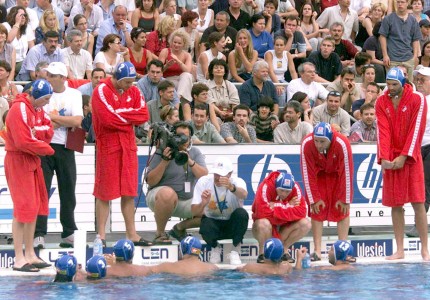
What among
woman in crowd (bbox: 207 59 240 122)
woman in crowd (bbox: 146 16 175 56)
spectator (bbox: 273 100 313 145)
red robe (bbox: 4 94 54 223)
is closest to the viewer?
red robe (bbox: 4 94 54 223)

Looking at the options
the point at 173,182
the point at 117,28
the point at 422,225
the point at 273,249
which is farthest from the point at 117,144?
the point at 117,28

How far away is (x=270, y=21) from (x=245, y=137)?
4.44 m

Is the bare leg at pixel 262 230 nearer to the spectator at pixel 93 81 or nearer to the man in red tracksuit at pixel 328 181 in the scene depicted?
the man in red tracksuit at pixel 328 181

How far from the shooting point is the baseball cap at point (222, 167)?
561 inches

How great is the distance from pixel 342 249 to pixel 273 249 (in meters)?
0.88

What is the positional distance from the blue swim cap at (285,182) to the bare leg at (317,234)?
62 cm

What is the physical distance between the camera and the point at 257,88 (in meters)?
17.8

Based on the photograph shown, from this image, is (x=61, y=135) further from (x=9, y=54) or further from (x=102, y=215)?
(x=9, y=54)

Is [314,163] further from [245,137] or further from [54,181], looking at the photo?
[54,181]

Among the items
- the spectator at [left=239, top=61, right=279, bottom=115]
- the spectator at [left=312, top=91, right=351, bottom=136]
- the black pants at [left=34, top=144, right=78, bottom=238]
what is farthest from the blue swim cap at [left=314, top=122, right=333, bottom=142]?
the spectator at [left=239, top=61, right=279, bottom=115]

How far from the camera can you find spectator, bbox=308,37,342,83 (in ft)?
63.3

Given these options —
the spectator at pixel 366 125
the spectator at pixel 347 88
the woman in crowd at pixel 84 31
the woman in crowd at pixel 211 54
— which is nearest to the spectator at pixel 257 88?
the woman in crowd at pixel 211 54

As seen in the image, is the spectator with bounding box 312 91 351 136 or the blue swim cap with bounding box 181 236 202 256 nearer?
the blue swim cap with bounding box 181 236 202 256

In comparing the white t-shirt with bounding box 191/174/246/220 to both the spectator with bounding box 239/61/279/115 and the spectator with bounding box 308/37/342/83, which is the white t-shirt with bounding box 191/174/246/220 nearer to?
the spectator with bounding box 239/61/279/115
